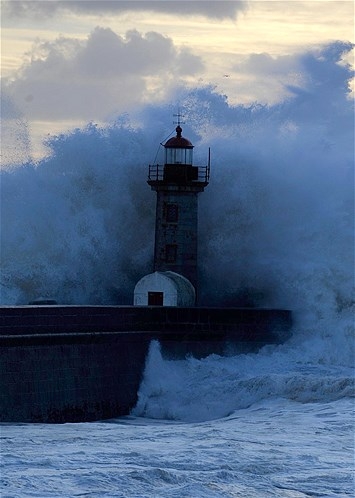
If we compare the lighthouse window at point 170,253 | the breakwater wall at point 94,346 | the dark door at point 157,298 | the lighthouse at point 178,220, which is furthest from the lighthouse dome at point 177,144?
the breakwater wall at point 94,346

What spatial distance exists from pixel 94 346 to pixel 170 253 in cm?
307

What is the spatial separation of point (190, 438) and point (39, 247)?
7240 mm

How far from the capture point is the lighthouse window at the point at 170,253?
1739cm

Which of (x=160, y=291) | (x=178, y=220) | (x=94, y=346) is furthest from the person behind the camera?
(x=178, y=220)

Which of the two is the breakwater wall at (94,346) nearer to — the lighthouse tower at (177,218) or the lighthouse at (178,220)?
the lighthouse at (178,220)

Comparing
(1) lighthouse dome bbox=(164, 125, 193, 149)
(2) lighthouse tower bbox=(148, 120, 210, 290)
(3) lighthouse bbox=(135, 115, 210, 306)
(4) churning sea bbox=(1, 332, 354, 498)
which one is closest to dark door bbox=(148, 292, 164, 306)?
(3) lighthouse bbox=(135, 115, 210, 306)

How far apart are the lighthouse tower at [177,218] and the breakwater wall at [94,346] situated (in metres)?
1.47

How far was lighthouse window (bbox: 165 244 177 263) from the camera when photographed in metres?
17.4

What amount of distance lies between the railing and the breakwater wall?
2.08 m

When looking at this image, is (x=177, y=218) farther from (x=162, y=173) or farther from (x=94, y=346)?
(x=94, y=346)

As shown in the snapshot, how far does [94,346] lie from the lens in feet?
47.7

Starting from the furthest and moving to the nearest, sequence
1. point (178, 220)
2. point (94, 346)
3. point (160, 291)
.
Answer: point (178, 220), point (160, 291), point (94, 346)

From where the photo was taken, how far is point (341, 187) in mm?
19328

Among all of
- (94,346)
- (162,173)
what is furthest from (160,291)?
(94,346)
